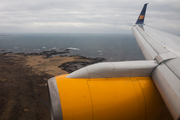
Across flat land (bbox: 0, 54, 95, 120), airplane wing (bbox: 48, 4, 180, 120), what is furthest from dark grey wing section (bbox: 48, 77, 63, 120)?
flat land (bbox: 0, 54, 95, 120)

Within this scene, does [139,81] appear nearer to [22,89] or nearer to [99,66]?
[99,66]

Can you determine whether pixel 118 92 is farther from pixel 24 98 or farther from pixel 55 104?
pixel 24 98

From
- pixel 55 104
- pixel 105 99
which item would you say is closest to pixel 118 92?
pixel 105 99

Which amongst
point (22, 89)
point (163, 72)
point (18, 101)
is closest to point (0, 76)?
point (22, 89)

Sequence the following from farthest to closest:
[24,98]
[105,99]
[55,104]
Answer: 1. [24,98]
2. [105,99]
3. [55,104]

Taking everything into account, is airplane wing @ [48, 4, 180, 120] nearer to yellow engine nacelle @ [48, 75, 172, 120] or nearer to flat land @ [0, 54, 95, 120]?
yellow engine nacelle @ [48, 75, 172, 120]

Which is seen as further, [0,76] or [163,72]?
[0,76]

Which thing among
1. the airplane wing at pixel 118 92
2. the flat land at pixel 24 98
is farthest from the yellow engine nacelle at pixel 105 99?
the flat land at pixel 24 98

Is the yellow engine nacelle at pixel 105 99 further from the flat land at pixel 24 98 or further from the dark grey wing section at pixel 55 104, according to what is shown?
the flat land at pixel 24 98
